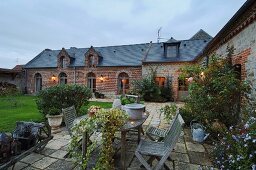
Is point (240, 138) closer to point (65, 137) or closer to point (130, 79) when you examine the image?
point (65, 137)

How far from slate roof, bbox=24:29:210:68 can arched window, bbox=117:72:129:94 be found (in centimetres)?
113

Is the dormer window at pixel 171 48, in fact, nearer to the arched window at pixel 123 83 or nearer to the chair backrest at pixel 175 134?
the arched window at pixel 123 83

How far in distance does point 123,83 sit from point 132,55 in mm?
3090

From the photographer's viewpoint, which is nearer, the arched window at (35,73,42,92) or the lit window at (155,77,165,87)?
the lit window at (155,77,165,87)

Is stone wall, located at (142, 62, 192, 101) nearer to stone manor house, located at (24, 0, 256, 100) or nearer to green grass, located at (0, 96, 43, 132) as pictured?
stone manor house, located at (24, 0, 256, 100)

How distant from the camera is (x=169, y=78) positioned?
49.8ft

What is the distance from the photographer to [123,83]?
17234mm

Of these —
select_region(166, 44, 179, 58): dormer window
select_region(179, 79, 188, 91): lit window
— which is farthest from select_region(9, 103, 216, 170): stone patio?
select_region(166, 44, 179, 58): dormer window

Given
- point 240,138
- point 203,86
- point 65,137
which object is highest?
point 203,86

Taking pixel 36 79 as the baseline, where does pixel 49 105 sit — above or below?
below

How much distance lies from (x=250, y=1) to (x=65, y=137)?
5596 mm

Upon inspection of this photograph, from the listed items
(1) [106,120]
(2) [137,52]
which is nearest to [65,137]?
(1) [106,120]

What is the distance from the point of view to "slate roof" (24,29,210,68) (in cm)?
1578

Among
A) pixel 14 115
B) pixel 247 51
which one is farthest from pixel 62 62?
pixel 247 51
